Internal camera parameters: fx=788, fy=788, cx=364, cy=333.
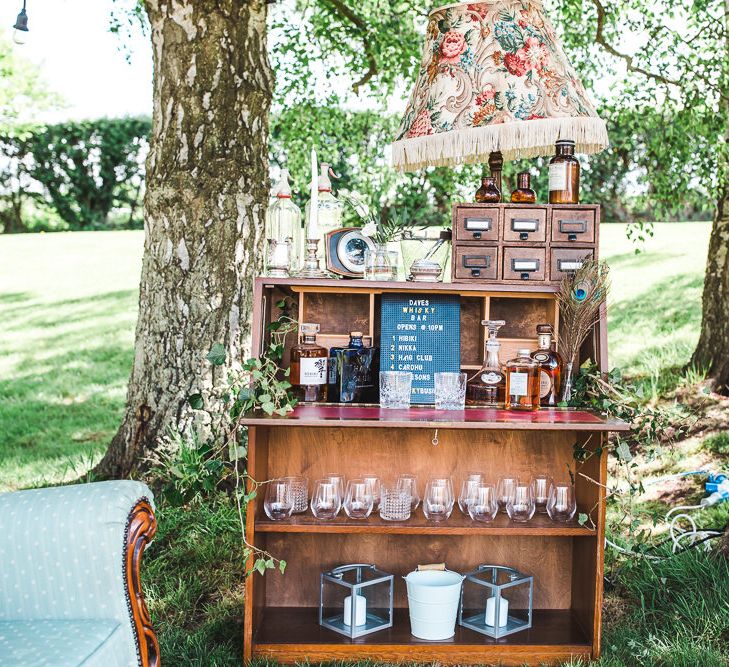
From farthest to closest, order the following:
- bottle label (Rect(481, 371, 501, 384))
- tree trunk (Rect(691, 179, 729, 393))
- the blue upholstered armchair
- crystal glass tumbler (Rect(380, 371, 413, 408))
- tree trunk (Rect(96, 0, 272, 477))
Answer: tree trunk (Rect(691, 179, 729, 393)) → tree trunk (Rect(96, 0, 272, 477)) → bottle label (Rect(481, 371, 501, 384)) → crystal glass tumbler (Rect(380, 371, 413, 408)) → the blue upholstered armchair

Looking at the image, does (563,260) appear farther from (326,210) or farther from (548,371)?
(326,210)

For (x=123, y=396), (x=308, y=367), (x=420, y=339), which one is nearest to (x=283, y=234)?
(x=308, y=367)

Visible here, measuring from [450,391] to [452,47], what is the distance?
104 cm

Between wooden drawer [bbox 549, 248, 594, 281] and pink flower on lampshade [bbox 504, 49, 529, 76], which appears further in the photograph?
wooden drawer [bbox 549, 248, 594, 281]

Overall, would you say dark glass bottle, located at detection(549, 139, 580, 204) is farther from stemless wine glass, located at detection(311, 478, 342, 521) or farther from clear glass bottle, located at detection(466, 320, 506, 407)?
stemless wine glass, located at detection(311, 478, 342, 521)

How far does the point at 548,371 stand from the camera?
257 centimetres

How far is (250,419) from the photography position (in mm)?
2271

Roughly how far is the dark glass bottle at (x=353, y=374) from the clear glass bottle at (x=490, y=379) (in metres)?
0.34

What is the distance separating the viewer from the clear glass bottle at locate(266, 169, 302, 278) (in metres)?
2.48

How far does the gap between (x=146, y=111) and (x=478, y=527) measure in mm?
11475

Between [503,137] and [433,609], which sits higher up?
[503,137]

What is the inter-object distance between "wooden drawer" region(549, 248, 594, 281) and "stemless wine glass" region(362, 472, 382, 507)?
857 mm

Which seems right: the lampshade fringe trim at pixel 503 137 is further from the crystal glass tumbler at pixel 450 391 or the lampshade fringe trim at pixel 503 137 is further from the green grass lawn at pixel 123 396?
the green grass lawn at pixel 123 396

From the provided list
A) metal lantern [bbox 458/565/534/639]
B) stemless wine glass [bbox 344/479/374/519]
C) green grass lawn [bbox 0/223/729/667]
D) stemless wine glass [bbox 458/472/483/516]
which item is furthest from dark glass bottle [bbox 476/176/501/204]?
green grass lawn [bbox 0/223/729/667]
